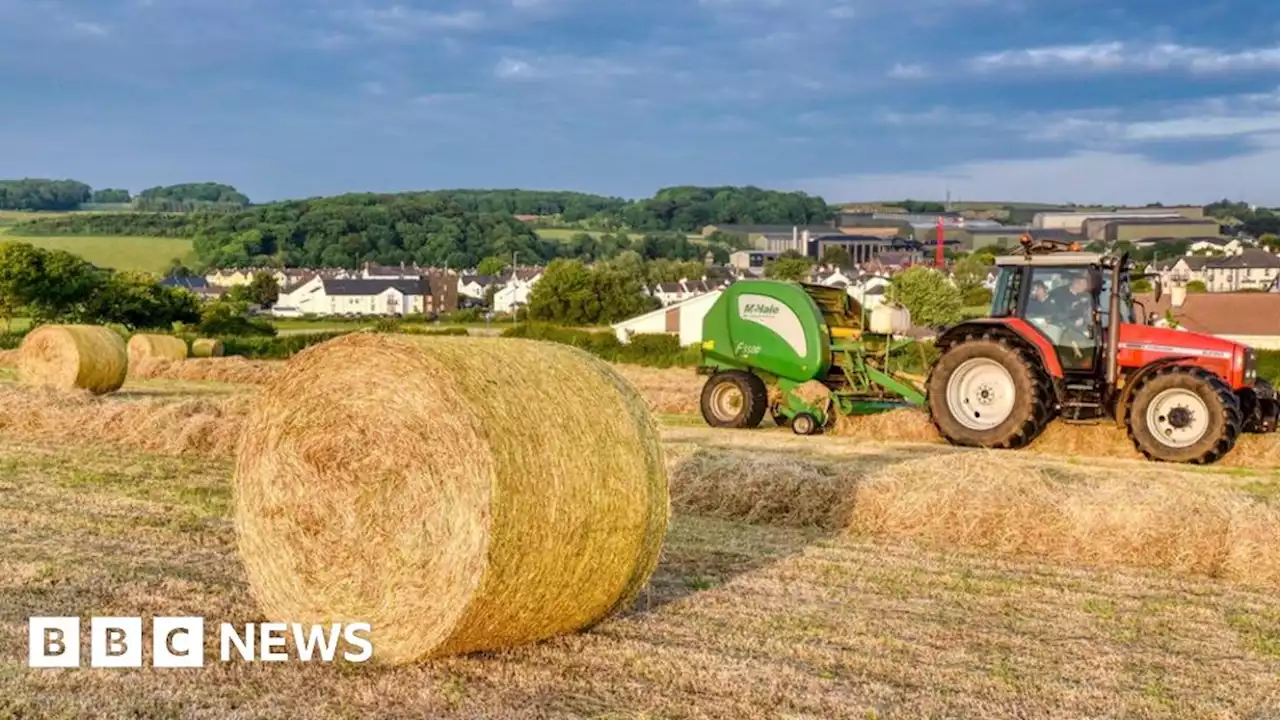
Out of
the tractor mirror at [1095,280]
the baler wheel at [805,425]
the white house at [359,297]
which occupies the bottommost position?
the white house at [359,297]

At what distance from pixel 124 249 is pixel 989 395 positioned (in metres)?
113

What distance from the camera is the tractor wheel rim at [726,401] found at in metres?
18.8

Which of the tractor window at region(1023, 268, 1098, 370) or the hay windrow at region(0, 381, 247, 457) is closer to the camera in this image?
the hay windrow at region(0, 381, 247, 457)

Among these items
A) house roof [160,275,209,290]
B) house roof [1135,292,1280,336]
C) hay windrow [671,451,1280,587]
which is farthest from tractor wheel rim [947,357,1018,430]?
house roof [160,275,209,290]

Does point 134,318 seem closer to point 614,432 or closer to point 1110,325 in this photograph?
point 1110,325

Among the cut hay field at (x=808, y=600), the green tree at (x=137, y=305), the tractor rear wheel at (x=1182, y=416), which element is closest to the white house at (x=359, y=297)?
the green tree at (x=137, y=305)

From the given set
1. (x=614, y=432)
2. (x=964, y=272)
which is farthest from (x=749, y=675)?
(x=964, y=272)

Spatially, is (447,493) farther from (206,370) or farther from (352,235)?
(352,235)

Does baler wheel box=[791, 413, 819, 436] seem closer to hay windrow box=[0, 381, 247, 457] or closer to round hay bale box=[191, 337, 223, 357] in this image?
hay windrow box=[0, 381, 247, 457]

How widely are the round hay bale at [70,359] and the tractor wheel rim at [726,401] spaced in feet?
36.7

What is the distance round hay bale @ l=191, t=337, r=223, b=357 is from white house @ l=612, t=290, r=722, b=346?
13.5 metres

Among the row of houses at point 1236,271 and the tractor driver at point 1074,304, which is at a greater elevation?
the tractor driver at point 1074,304

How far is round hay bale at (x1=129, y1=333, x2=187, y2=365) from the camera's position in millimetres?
33375

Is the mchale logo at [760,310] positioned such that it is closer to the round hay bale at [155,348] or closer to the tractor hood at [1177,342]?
the tractor hood at [1177,342]
